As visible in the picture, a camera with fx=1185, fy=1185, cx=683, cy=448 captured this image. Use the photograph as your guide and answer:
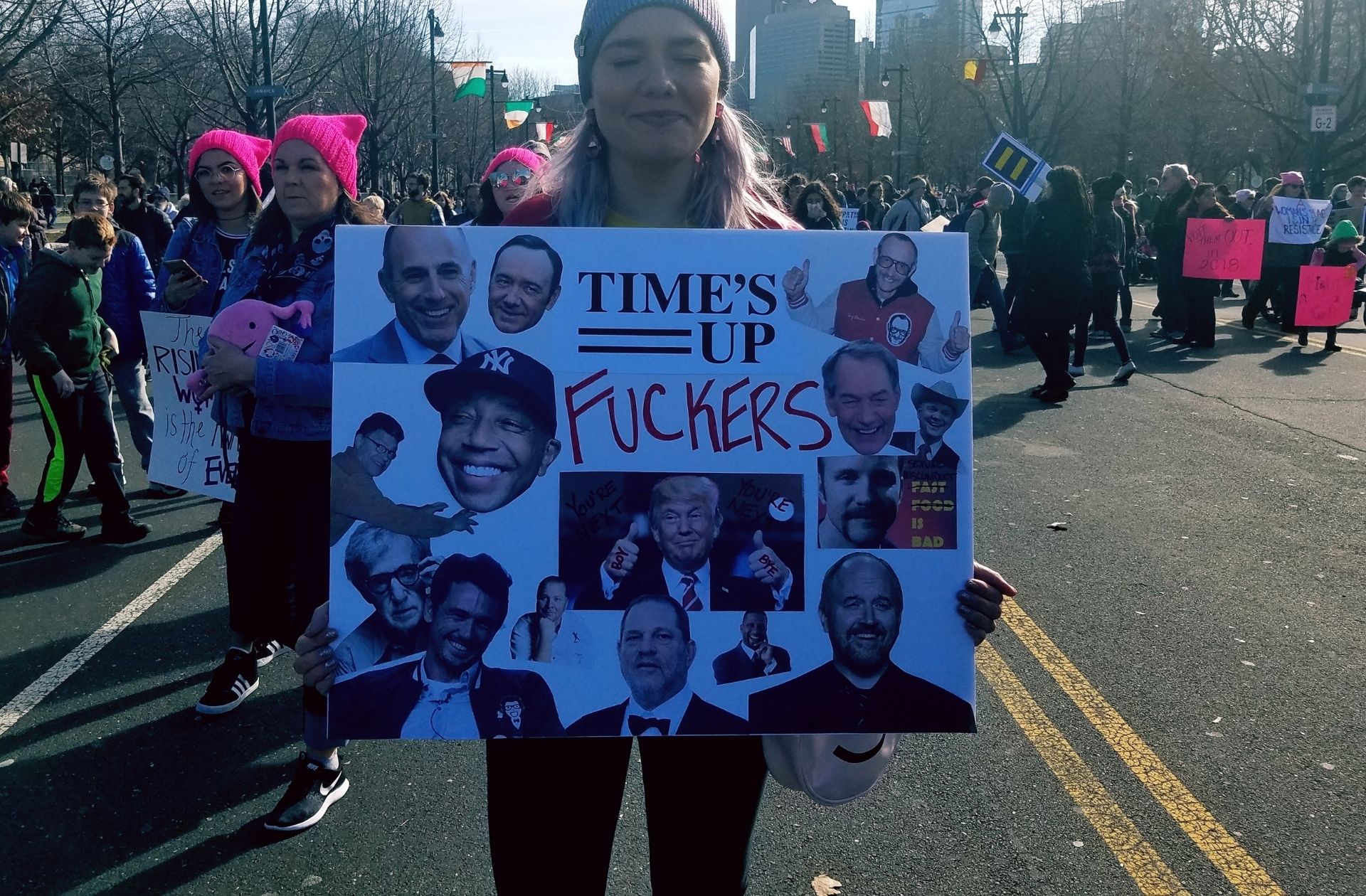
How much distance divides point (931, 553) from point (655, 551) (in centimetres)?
41

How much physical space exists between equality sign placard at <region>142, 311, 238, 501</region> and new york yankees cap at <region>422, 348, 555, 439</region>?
9.14 ft

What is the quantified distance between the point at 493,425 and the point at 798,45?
458ft

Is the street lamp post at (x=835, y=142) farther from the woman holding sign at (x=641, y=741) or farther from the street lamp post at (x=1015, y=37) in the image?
the woman holding sign at (x=641, y=741)

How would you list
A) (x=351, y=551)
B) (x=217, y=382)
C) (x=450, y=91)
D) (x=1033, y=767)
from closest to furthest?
(x=351, y=551) → (x=217, y=382) → (x=1033, y=767) → (x=450, y=91)

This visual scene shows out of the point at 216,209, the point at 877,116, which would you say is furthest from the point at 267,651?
the point at 877,116

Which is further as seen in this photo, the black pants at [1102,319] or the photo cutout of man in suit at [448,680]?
the black pants at [1102,319]

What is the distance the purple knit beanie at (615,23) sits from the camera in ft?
6.46

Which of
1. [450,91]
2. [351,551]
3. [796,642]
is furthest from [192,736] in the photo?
[450,91]

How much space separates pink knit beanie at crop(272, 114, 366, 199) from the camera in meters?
3.47

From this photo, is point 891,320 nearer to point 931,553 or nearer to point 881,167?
point 931,553

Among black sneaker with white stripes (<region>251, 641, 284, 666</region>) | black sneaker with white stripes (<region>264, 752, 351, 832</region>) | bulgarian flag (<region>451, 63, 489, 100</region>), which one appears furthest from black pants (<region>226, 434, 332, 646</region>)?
bulgarian flag (<region>451, 63, 489, 100</region>)

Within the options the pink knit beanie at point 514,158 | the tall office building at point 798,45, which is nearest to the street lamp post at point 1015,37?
the pink knit beanie at point 514,158

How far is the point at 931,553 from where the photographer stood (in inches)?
70.2

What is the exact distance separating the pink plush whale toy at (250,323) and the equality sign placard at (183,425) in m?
1.29
